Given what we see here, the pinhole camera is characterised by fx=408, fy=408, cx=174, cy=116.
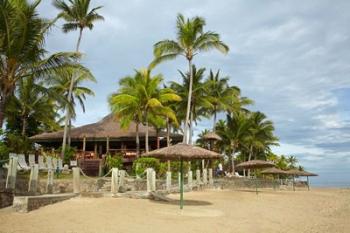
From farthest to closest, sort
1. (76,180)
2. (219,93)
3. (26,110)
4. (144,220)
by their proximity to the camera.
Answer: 1. (219,93)
2. (26,110)
3. (76,180)
4. (144,220)

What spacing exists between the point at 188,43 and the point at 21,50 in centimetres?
1534

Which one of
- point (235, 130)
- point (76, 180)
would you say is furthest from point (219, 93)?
point (76, 180)

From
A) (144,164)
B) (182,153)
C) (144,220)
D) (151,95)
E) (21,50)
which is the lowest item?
(144,220)

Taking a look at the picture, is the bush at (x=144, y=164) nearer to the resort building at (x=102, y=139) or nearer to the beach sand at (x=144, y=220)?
the resort building at (x=102, y=139)

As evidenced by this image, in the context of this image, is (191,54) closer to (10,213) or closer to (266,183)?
(266,183)

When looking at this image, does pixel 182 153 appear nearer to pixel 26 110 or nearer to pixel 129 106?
pixel 129 106

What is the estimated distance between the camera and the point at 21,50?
15.0 metres

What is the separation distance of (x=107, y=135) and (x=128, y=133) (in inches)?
75.3

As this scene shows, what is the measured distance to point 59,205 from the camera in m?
12.4

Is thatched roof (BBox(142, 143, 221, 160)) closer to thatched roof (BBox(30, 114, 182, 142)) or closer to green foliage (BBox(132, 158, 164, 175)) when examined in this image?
green foliage (BBox(132, 158, 164, 175))

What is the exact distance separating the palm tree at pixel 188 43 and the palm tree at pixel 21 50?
13.6m

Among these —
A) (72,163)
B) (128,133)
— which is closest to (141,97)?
(128,133)

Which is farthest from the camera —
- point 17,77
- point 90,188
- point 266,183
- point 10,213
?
point 266,183

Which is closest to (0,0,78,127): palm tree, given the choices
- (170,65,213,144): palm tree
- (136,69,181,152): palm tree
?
(136,69,181,152): palm tree
